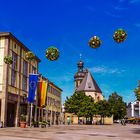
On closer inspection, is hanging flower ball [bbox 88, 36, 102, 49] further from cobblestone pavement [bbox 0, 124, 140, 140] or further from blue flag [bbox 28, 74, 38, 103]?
blue flag [bbox 28, 74, 38, 103]

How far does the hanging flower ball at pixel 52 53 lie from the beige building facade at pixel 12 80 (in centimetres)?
3178

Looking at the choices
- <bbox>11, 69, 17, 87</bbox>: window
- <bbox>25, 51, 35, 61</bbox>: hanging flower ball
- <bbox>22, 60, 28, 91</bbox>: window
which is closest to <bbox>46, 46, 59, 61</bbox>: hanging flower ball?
<bbox>25, 51, 35, 61</bbox>: hanging flower ball

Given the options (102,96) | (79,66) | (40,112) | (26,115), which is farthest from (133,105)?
(26,115)

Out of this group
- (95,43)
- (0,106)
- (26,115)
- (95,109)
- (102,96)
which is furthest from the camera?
(102,96)

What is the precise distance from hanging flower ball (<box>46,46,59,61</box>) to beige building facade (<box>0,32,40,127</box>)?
1251 inches

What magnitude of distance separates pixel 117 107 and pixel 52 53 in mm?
106035

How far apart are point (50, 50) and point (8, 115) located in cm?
3769

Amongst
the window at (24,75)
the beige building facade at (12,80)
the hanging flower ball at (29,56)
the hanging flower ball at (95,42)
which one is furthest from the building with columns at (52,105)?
the hanging flower ball at (95,42)

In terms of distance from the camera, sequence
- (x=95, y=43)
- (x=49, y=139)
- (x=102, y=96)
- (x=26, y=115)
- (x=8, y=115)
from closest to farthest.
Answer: (x=95, y=43)
(x=49, y=139)
(x=8, y=115)
(x=26, y=115)
(x=102, y=96)

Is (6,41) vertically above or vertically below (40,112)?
above

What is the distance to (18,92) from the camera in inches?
2152

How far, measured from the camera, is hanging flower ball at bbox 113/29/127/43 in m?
15.9

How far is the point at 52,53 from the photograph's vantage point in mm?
17406

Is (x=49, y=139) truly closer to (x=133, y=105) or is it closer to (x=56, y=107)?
(x=56, y=107)
